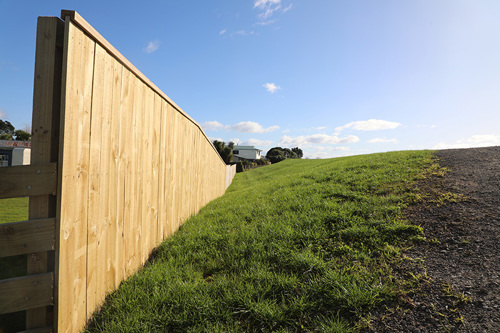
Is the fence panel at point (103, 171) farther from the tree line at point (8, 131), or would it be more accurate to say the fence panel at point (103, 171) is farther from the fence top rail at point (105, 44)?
the tree line at point (8, 131)

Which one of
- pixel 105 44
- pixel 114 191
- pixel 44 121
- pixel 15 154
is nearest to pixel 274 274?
pixel 114 191

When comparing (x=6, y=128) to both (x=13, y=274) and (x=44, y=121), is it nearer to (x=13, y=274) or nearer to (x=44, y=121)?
(x=13, y=274)

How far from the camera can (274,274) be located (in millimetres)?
2535

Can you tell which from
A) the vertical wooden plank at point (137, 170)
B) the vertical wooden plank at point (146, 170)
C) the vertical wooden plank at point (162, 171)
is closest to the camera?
the vertical wooden plank at point (137, 170)

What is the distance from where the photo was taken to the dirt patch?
1905 mm

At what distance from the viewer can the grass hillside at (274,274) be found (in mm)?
1999

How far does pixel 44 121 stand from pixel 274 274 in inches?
95.8

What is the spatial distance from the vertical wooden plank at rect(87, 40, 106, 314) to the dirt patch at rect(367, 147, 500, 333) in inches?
93.5

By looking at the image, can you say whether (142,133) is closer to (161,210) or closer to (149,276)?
(161,210)

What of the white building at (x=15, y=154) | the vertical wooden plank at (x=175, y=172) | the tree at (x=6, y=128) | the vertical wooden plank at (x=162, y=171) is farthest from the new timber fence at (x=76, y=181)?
the tree at (x=6, y=128)

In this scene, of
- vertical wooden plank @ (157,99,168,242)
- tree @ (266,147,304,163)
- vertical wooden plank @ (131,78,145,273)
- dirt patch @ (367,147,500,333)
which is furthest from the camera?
tree @ (266,147,304,163)

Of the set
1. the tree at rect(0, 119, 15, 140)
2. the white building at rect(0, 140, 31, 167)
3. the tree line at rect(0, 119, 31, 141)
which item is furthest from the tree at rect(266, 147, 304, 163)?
the tree at rect(0, 119, 15, 140)

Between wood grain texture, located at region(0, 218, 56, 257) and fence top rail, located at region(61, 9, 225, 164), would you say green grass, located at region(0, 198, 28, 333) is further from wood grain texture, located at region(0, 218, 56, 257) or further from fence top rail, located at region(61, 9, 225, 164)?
fence top rail, located at region(61, 9, 225, 164)

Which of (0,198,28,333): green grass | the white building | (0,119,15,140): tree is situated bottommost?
(0,198,28,333): green grass
